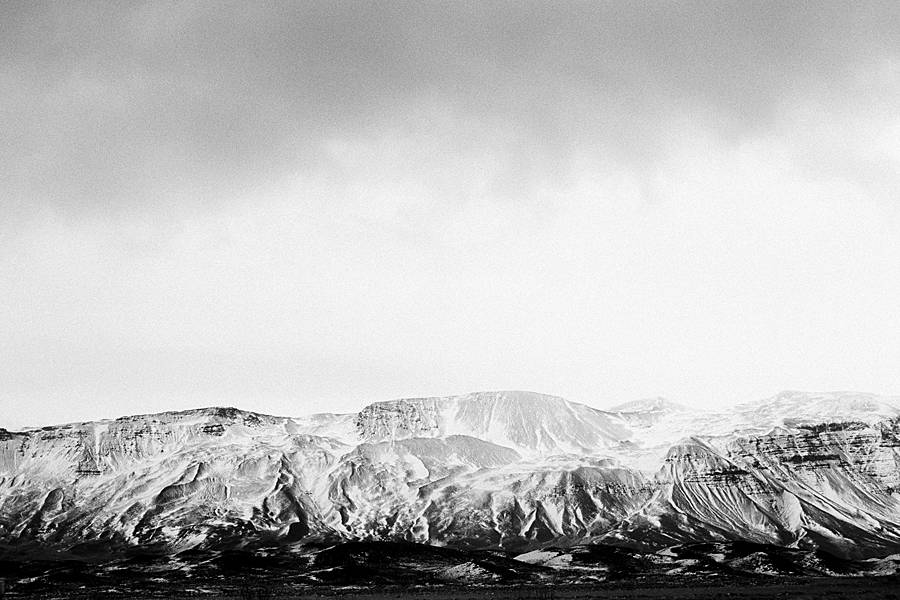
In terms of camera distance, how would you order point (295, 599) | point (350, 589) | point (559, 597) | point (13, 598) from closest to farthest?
point (559, 597), point (295, 599), point (13, 598), point (350, 589)

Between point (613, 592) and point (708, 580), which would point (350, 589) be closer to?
point (613, 592)

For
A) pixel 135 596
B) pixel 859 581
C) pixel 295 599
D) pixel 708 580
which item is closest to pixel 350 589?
pixel 295 599

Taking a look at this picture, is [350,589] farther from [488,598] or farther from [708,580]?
[708,580]

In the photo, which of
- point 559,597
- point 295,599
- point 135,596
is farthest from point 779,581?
point 135,596

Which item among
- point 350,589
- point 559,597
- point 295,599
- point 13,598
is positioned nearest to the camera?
point 559,597

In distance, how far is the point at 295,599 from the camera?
6545 inches

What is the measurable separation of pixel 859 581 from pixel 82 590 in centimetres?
15395

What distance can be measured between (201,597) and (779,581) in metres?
109

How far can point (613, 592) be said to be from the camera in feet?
548

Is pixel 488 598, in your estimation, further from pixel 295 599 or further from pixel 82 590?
pixel 82 590

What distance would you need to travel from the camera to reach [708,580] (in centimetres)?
19112

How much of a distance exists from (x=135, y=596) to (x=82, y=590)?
24.5m

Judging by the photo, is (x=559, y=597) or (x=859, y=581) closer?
(x=559, y=597)

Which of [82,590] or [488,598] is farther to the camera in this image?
[82,590]
